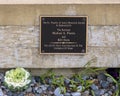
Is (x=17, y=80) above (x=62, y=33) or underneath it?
underneath

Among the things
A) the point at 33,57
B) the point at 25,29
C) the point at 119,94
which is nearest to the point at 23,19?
the point at 25,29

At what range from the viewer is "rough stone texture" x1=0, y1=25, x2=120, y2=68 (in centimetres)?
437

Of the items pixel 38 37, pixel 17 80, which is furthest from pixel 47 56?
Answer: pixel 17 80

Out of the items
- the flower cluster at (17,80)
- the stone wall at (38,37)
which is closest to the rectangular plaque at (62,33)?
the stone wall at (38,37)

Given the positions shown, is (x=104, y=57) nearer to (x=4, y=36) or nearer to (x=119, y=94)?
(x=119, y=94)

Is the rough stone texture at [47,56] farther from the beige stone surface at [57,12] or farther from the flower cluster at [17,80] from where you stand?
the flower cluster at [17,80]

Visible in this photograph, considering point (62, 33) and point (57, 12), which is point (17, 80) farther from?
point (57, 12)

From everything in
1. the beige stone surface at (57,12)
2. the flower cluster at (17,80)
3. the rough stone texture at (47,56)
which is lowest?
the flower cluster at (17,80)

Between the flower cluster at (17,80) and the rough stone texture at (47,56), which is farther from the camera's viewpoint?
the rough stone texture at (47,56)

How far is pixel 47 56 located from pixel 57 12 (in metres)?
0.46

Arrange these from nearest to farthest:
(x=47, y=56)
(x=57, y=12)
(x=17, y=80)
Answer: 1. (x=17, y=80)
2. (x=57, y=12)
3. (x=47, y=56)

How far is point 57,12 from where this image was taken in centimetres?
434

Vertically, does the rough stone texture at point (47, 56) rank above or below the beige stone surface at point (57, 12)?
below

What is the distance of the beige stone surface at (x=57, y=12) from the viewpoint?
430 cm
